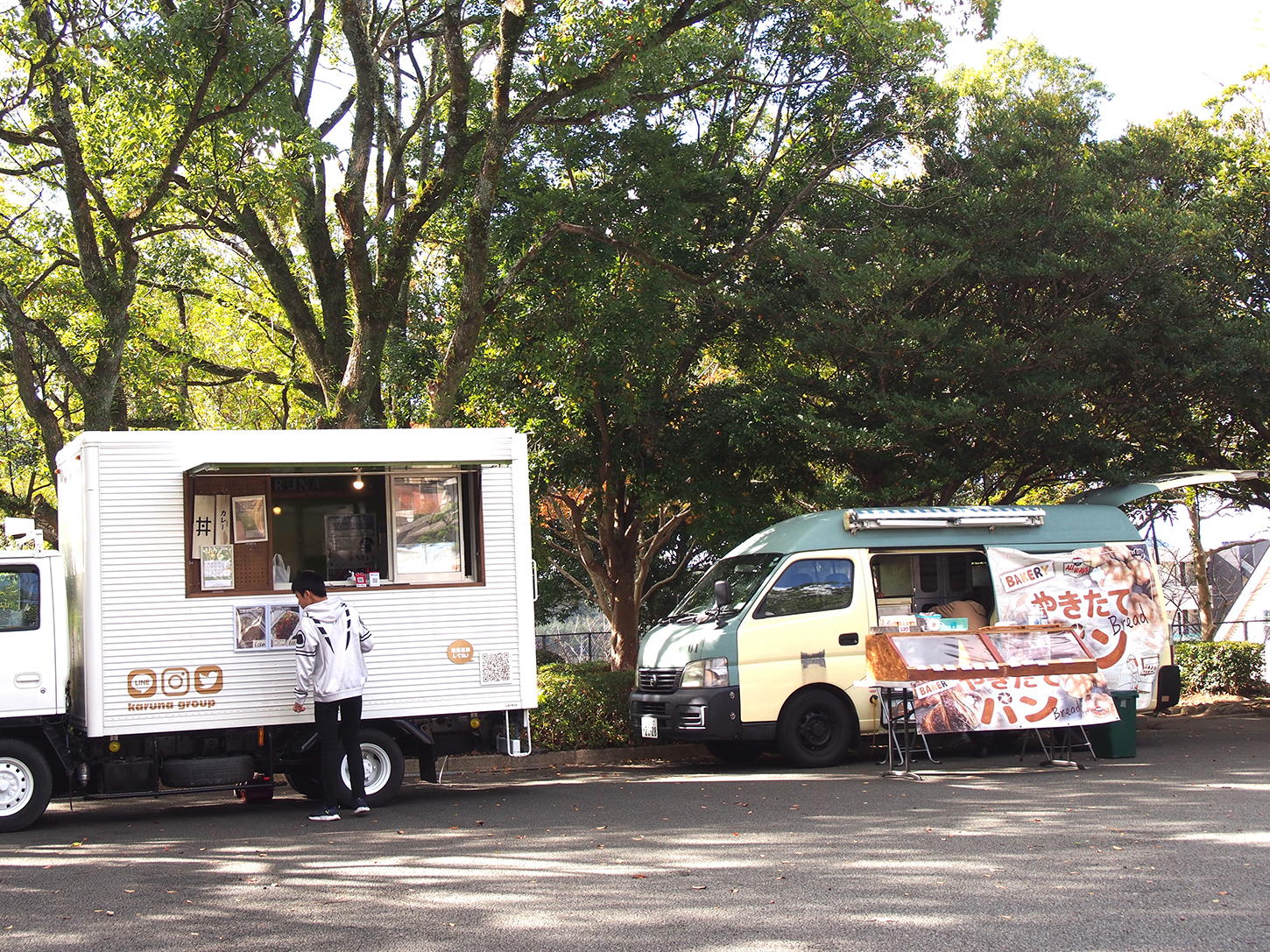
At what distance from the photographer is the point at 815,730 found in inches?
489

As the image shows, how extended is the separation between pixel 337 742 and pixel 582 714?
16.7ft

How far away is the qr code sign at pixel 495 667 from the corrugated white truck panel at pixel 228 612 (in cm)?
1

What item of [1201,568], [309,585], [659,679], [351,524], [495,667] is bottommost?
[659,679]

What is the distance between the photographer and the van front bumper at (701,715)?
1195 cm

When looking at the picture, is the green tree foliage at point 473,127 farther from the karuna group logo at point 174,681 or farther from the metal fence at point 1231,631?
the metal fence at point 1231,631

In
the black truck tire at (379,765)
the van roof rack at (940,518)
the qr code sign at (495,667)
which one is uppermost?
the van roof rack at (940,518)

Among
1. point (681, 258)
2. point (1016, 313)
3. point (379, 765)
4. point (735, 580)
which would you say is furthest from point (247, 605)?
point (1016, 313)

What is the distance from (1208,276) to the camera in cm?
1600

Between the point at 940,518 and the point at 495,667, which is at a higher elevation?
the point at 940,518

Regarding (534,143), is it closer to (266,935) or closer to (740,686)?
(740,686)

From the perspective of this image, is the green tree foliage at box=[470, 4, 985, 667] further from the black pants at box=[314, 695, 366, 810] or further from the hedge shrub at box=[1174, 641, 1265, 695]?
the hedge shrub at box=[1174, 641, 1265, 695]

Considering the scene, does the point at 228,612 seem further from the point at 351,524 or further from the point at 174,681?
the point at 351,524

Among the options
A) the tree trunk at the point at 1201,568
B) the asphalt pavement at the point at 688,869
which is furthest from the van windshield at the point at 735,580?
the tree trunk at the point at 1201,568

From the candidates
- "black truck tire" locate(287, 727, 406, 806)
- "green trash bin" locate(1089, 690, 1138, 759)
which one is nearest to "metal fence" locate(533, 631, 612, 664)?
"green trash bin" locate(1089, 690, 1138, 759)
